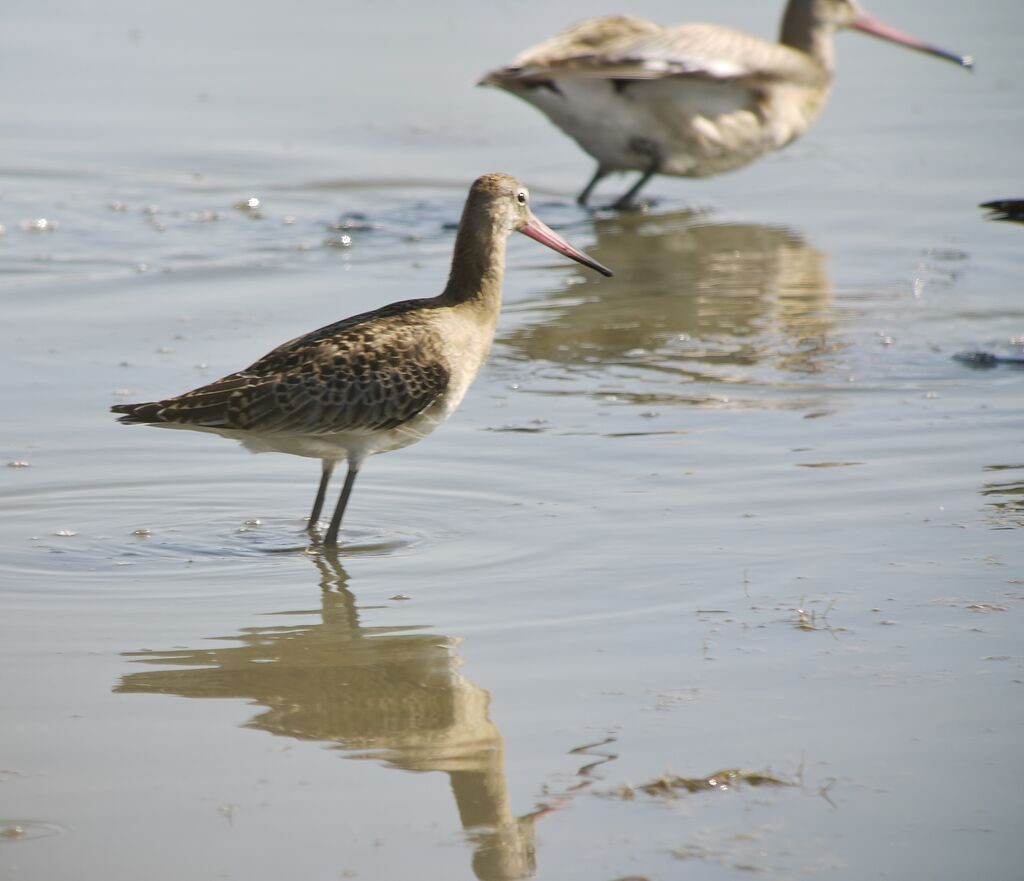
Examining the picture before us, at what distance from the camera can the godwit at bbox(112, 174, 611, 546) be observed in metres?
6.36

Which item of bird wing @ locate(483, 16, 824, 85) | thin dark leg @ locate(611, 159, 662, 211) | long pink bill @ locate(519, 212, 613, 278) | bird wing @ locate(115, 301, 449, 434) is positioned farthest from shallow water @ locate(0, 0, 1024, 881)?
bird wing @ locate(483, 16, 824, 85)

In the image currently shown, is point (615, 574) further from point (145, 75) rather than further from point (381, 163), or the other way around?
point (145, 75)

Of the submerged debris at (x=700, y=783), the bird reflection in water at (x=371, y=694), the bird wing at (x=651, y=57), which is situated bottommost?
the bird reflection in water at (x=371, y=694)

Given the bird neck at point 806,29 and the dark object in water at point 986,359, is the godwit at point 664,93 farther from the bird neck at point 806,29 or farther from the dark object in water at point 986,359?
the dark object in water at point 986,359

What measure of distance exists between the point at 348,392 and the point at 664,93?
6661 millimetres

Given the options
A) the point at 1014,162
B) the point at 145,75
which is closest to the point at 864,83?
the point at 1014,162

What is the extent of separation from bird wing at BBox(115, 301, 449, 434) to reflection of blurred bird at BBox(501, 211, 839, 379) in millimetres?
2388

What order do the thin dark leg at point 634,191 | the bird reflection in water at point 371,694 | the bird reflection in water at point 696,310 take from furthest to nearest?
the thin dark leg at point 634,191 < the bird reflection in water at point 696,310 < the bird reflection in water at point 371,694

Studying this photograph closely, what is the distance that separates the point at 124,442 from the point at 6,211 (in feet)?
15.8

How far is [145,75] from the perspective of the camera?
614 inches

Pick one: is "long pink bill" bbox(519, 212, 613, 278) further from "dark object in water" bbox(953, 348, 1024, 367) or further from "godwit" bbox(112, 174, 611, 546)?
"dark object in water" bbox(953, 348, 1024, 367)

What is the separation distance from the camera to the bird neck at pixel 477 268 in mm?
6816

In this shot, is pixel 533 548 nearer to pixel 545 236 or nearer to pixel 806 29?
pixel 545 236

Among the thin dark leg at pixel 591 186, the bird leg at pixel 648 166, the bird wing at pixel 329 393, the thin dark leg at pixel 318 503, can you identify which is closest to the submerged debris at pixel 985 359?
the bird wing at pixel 329 393
